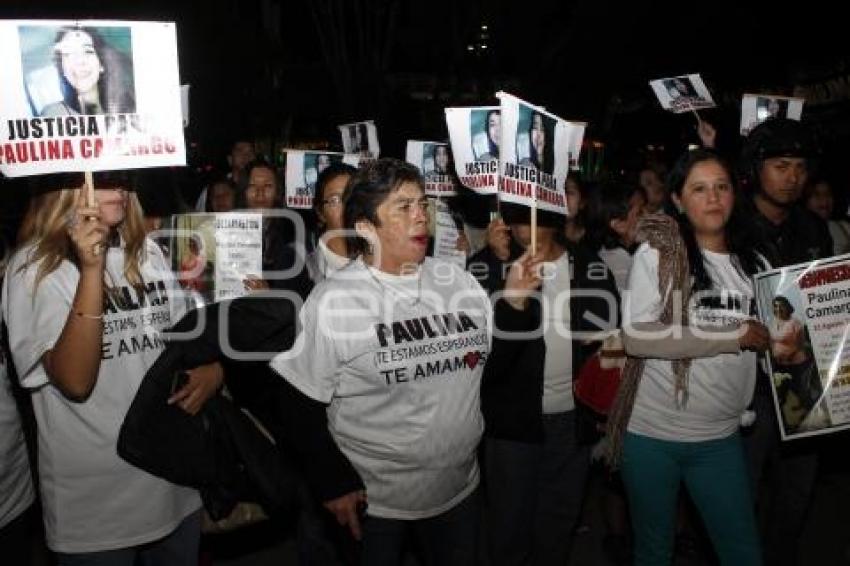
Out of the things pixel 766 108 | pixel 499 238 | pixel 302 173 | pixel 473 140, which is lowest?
pixel 499 238

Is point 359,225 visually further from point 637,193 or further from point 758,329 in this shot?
point 637,193

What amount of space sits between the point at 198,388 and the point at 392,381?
765mm

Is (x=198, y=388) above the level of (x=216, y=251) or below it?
below

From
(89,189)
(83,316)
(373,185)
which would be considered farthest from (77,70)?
(373,185)

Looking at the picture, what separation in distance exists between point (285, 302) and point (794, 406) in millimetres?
2396

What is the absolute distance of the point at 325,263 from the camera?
424 centimetres

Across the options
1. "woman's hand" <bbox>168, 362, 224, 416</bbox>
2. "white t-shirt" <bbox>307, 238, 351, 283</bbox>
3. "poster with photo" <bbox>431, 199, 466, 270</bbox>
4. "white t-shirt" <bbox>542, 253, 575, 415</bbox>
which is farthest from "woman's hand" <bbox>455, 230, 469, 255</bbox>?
"woman's hand" <bbox>168, 362, 224, 416</bbox>

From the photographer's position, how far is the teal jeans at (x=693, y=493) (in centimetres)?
341

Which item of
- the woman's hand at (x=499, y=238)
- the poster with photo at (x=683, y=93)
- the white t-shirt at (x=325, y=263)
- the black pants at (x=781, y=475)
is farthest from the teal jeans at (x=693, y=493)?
the poster with photo at (x=683, y=93)

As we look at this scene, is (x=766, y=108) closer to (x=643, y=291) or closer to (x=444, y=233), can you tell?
(x=444, y=233)

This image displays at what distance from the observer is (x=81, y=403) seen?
2.74 meters

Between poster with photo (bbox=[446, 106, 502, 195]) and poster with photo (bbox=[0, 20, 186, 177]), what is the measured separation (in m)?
1.80

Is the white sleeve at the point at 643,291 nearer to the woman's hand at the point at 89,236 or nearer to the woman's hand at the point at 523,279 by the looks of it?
the woman's hand at the point at 523,279

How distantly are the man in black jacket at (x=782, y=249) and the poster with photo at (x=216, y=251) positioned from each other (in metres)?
2.67
